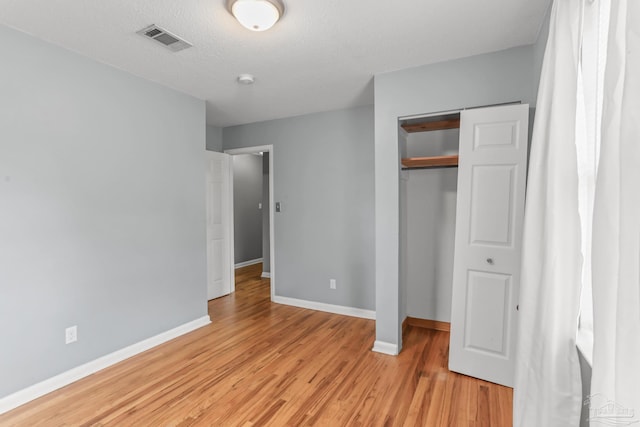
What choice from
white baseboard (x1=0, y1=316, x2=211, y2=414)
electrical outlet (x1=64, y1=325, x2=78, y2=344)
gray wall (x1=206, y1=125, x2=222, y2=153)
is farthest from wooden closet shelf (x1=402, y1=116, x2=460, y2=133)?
electrical outlet (x1=64, y1=325, x2=78, y2=344)

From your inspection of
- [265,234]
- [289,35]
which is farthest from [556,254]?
[265,234]

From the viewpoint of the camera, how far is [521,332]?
161 cm

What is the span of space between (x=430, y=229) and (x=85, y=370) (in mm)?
3418

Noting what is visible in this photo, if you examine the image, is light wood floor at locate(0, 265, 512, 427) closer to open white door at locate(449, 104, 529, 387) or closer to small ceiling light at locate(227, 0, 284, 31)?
open white door at locate(449, 104, 529, 387)

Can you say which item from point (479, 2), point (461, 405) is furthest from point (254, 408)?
point (479, 2)

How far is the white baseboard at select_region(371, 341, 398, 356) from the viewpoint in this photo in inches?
114

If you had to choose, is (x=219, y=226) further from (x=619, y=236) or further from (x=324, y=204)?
(x=619, y=236)

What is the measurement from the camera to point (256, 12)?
1.86m

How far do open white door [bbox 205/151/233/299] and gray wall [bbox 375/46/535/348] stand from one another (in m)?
2.72

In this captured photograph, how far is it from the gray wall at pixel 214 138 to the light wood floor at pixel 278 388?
2743mm

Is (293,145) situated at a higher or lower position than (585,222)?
higher

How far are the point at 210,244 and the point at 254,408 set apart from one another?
2.91m

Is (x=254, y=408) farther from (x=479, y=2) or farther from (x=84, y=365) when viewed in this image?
(x=479, y=2)

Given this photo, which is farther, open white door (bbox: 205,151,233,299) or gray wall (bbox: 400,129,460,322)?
open white door (bbox: 205,151,233,299)
